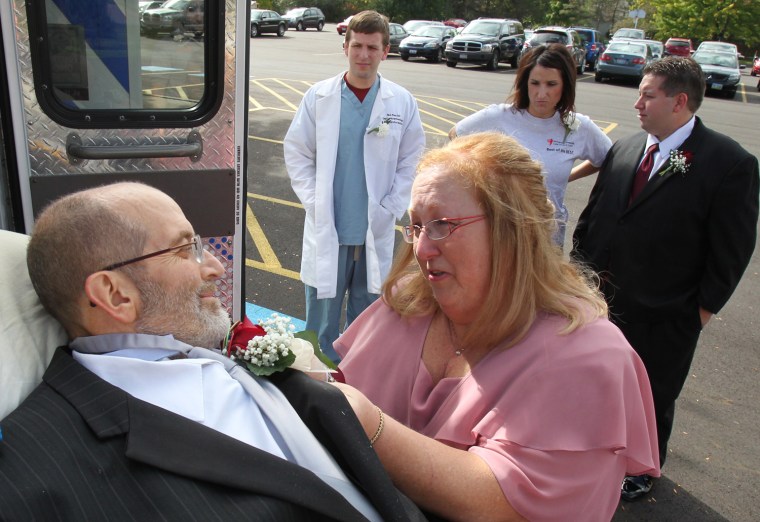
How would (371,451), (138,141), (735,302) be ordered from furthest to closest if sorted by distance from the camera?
(735,302)
(138,141)
(371,451)

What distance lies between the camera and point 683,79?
3416 millimetres

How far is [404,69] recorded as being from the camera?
2400 centimetres

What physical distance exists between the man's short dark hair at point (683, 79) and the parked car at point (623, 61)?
22471 mm

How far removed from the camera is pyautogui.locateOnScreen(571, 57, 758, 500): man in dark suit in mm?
3197

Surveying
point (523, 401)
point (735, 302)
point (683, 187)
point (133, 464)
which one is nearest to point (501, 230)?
point (523, 401)

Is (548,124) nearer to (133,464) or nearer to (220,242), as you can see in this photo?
(220,242)

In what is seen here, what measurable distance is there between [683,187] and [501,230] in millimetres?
1691

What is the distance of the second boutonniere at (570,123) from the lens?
161 inches

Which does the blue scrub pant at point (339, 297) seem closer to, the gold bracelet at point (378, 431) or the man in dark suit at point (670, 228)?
the man in dark suit at point (670, 228)

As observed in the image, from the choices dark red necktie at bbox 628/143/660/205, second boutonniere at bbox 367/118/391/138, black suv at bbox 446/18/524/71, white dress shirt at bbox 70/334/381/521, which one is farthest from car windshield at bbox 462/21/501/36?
white dress shirt at bbox 70/334/381/521

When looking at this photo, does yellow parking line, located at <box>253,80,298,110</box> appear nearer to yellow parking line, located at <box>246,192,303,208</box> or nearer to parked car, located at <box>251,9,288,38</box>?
yellow parking line, located at <box>246,192,303,208</box>

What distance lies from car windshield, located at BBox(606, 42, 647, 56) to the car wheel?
410 centimetres

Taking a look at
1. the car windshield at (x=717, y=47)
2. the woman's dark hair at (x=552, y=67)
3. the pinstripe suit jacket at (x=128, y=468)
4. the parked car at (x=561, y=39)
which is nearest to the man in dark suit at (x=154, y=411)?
the pinstripe suit jacket at (x=128, y=468)

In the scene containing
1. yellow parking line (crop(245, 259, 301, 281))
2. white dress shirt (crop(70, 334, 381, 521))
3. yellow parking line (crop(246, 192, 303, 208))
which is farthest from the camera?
yellow parking line (crop(246, 192, 303, 208))
